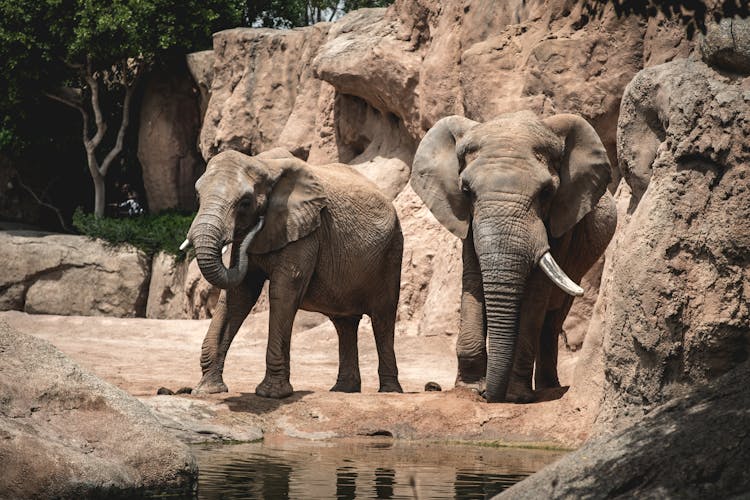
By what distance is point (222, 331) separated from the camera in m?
12.2

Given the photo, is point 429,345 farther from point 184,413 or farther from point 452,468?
point 452,468

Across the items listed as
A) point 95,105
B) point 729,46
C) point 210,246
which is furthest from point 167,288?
point 729,46

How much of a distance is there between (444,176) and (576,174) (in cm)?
119

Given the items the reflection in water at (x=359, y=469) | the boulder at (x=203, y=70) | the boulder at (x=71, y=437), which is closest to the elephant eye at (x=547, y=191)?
the reflection in water at (x=359, y=469)

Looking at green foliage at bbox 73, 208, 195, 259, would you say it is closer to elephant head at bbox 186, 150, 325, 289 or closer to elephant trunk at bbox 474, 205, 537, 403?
elephant head at bbox 186, 150, 325, 289

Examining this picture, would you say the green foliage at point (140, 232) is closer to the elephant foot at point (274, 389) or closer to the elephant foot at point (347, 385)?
the elephant foot at point (347, 385)

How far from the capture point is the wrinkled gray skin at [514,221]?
36.9ft

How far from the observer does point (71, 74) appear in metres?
29.3

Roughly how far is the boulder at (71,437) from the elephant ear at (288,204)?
4464mm

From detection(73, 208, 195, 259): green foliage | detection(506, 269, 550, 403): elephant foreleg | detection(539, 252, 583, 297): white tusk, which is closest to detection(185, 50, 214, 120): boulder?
detection(73, 208, 195, 259): green foliage

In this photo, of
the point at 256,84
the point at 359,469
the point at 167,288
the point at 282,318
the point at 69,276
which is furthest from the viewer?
the point at 167,288

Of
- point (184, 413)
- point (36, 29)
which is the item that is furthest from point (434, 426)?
point (36, 29)

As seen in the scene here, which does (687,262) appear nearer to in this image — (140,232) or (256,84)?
(256,84)

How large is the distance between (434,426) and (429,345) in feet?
19.9
